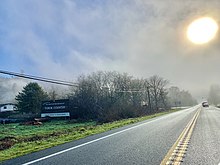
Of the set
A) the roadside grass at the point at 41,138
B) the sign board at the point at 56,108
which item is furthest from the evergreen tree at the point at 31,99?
the roadside grass at the point at 41,138

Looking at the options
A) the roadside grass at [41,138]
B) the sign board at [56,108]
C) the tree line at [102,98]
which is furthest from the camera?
the sign board at [56,108]

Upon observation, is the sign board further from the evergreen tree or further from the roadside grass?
the roadside grass

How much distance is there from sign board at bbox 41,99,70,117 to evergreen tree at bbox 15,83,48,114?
12.6 m

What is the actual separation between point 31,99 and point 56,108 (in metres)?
16.1

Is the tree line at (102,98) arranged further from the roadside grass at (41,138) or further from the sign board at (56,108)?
the roadside grass at (41,138)

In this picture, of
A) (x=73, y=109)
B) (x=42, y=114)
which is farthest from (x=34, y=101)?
(x=73, y=109)

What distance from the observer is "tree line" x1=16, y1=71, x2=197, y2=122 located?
46.0 meters

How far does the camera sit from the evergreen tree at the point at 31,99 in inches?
2805

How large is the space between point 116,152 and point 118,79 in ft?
253

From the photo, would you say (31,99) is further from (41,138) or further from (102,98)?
(41,138)

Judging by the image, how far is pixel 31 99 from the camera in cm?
7131

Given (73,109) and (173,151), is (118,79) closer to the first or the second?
(73,109)

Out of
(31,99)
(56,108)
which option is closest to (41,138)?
(56,108)

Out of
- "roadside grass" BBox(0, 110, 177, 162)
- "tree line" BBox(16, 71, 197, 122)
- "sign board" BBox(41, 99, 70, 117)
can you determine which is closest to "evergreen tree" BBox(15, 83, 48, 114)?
"tree line" BBox(16, 71, 197, 122)
